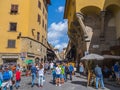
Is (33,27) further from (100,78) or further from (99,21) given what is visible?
(100,78)

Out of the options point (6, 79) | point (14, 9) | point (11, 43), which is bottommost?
point (6, 79)

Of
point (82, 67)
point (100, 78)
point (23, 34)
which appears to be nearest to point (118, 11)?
point (82, 67)

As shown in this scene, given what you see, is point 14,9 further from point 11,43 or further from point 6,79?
point 6,79

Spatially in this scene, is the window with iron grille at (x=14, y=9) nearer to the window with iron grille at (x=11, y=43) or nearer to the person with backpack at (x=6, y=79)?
the window with iron grille at (x=11, y=43)

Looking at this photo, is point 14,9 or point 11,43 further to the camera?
point 14,9

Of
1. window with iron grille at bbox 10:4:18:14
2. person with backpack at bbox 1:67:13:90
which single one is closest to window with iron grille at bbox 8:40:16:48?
window with iron grille at bbox 10:4:18:14

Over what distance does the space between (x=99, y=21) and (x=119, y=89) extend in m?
14.0

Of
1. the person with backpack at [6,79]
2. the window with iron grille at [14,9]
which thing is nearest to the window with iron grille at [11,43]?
the window with iron grille at [14,9]

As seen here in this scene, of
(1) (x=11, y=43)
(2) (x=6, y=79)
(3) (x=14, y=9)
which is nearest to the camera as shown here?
(2) (x=6, y=79)

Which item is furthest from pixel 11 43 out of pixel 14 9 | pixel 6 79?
pixel 6 79

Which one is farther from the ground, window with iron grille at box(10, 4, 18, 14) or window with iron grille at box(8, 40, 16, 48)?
window with iron grille at box(10, 4, 18, 14)

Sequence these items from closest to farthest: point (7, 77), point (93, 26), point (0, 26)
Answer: point (7, 77) → point (93, 26) → point (0, 26)

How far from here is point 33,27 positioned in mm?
38875

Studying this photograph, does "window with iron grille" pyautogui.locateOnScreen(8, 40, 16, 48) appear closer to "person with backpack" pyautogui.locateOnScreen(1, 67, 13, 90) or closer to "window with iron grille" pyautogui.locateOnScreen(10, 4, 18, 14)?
"window with iron grille" pyautogui.locateOnScreen(10, 4, 18, 14)
